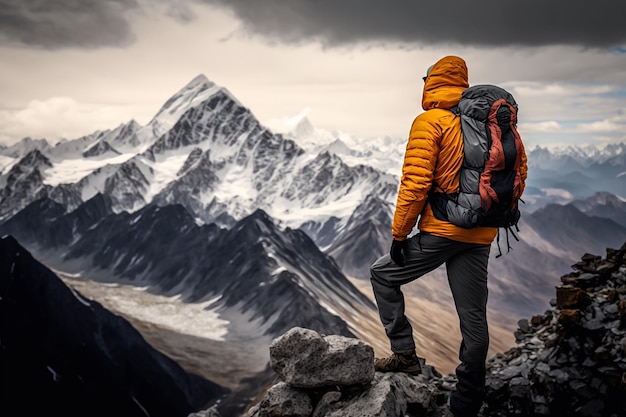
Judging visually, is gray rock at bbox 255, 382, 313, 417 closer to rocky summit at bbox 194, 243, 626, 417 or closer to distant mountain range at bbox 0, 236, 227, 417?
rocky summit at bbox 194, 243, 626, 417

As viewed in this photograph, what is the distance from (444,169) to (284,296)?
161564mm

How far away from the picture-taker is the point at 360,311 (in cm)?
18100

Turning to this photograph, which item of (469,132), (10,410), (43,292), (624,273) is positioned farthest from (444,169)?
(43,292)

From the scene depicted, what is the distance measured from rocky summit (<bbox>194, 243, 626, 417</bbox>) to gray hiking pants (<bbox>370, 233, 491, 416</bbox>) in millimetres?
906

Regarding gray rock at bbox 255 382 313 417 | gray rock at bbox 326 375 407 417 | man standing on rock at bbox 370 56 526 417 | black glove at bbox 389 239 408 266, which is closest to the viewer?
man standing on rock at bbox 370 56 526 417

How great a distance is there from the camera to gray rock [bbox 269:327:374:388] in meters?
10.1

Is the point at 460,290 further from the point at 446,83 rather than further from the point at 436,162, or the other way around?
the point at 446,83

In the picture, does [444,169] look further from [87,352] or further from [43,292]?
[43,292]

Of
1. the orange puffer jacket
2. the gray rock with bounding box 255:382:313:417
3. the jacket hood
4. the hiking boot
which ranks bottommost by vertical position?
the gray rock with bounding box 255:382:313:417

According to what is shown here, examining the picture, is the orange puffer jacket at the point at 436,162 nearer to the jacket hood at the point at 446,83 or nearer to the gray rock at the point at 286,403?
the jacket hood at the point at 446,83

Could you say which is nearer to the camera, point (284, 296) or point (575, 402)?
point (575, 402)

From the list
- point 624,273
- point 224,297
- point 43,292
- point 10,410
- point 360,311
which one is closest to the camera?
point 624,273

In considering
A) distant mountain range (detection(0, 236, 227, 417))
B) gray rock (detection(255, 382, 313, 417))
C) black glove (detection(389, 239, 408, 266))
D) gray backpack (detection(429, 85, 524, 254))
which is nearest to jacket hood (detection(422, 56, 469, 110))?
gray backpack (detection(429, 85, 524, 254))

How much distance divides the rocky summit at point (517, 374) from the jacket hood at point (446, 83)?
4.91m
